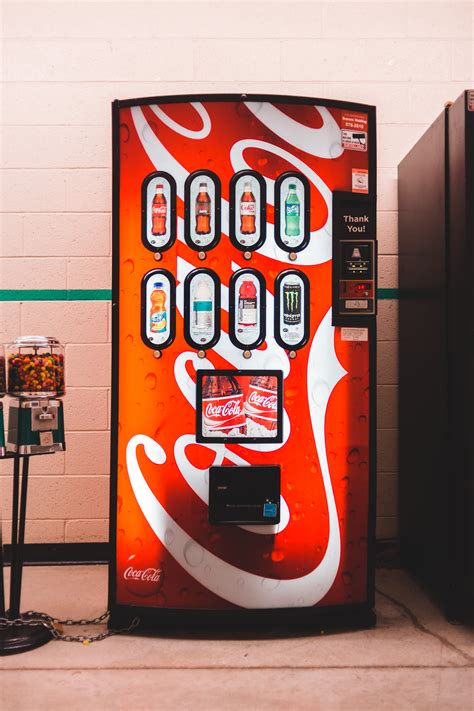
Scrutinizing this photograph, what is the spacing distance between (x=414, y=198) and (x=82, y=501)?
7.21 feet

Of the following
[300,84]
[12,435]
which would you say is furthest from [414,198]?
[12,435]

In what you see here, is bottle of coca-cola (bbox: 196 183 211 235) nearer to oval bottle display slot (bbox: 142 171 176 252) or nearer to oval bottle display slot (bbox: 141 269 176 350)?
oval bottle display slot (bbox: 142 171 176 252)

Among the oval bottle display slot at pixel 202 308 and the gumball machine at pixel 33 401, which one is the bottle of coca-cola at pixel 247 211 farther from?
the gumball machine at pixel 33 401

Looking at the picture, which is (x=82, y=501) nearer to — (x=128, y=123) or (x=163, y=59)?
(x=128, y=123)

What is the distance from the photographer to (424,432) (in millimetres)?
2807

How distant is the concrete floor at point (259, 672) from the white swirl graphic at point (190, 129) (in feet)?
6.16

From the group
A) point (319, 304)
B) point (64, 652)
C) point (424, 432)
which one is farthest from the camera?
point (424, 432)

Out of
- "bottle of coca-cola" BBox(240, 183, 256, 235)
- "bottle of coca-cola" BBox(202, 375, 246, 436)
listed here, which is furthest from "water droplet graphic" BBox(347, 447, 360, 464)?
"bottle of coca-cola" BBox(240, 183, 256, 235)

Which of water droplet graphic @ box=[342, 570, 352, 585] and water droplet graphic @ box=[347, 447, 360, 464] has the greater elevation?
water droplet graphic @ box=[347, 447, 360, 464]

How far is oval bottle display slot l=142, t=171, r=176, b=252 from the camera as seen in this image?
2.38m

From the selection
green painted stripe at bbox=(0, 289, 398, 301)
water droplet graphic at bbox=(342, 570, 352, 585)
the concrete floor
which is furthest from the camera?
green painted stripe at bbox=(0, 289, 398, 301)

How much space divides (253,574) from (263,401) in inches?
25.3

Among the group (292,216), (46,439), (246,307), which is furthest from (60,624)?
(292,216)

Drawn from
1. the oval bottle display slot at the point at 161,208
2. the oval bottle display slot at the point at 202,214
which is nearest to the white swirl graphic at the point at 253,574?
the oval bottle display slot at the point at 202,214
